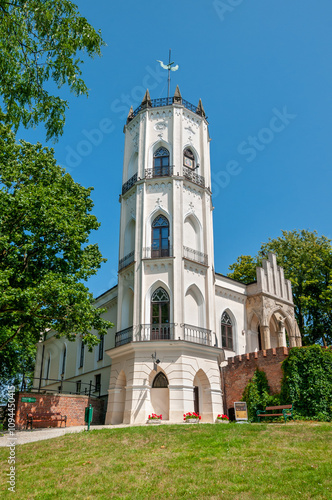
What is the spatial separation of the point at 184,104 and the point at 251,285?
13.2 m

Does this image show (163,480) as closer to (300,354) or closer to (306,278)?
(300,354)

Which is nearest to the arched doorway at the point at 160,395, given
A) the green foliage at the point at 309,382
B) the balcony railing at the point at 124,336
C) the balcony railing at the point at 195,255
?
the balcony railing at the point at 124,336

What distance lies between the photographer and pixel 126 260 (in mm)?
26453

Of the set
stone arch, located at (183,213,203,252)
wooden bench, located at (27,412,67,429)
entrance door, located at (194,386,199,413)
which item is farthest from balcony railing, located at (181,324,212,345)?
wooden bench, located at (27,412,67,429)

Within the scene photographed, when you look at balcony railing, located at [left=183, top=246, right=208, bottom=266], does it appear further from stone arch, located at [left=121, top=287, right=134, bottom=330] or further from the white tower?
stone arch, located at [left=121, top=287, right=134, bottom=330]

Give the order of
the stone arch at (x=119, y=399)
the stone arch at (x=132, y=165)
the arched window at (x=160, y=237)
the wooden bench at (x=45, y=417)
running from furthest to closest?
the stone arch at (x=132, y=165) → the arched window at (x=160, y=237) → the stone arch at (x=119, y=399) → the wooden bench at (x=45, y=417)

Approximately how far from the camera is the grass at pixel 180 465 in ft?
29.6

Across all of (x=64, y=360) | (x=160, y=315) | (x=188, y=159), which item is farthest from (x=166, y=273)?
(x=64, y=360)

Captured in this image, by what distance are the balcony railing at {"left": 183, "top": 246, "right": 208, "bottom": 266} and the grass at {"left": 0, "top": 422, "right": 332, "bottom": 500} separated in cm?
1199

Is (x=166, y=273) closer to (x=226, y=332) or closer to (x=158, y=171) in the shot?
(x=226, y=332)

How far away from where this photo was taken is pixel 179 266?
2445 centimetres

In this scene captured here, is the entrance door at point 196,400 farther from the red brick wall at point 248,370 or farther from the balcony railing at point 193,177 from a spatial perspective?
the balcony railing at point 193,177

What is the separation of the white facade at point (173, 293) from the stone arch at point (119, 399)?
0.17 feet

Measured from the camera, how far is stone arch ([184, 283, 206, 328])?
2438 cm
